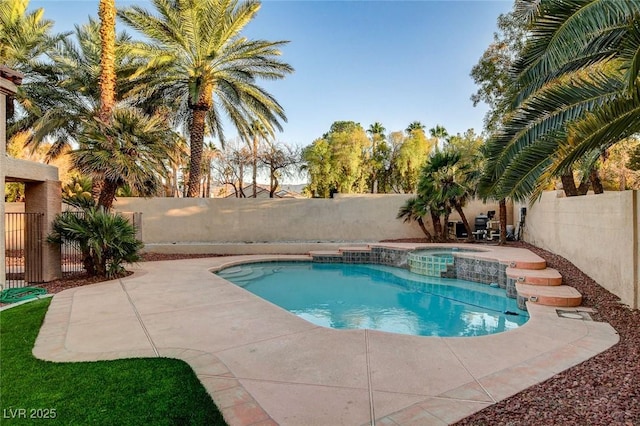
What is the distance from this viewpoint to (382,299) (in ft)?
31.1

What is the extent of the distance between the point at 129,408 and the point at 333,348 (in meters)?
2.48

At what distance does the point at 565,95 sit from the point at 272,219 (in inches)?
569

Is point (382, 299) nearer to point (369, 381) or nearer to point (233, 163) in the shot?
point (369, 381)

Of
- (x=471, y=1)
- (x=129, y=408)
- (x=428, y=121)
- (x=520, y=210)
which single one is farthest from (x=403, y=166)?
(x=129, y=408)

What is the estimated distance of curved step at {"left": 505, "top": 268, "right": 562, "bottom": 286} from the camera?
802cm

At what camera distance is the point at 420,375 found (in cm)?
389

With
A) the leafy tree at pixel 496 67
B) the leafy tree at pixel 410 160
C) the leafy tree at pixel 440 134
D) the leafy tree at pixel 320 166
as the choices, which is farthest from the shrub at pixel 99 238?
the leafy tree at pixel 440 134

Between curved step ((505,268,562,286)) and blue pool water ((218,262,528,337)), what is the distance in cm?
66

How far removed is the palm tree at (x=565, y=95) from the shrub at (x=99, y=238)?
9.34 m

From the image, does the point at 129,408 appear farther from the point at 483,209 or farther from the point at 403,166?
the point at 403,166

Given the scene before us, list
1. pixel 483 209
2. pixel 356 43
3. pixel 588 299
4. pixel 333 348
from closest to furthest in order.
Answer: pixel 333 348, pixel 588 299, pixel 356 43, pixel 483 209

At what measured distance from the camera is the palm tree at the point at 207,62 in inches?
557

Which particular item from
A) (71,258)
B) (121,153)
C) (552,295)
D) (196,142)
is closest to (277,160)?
(196,142)

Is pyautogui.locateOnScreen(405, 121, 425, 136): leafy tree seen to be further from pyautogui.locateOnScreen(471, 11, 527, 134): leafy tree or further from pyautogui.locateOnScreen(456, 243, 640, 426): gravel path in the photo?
pyautogui.locateOnScreen(456, 243, 640, 426): gravel path
